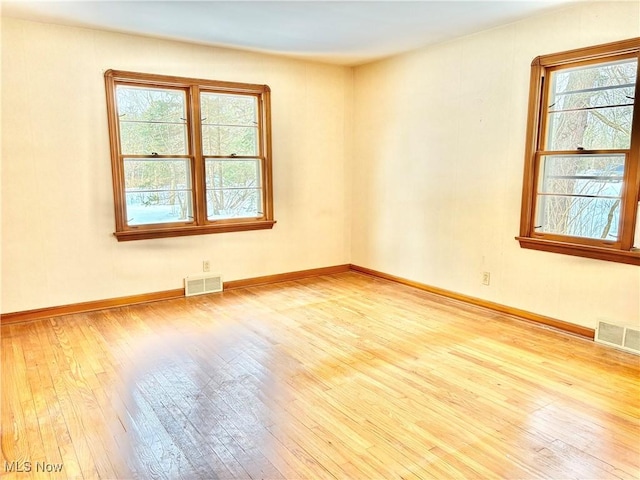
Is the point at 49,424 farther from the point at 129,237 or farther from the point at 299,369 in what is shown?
the point at 129,237

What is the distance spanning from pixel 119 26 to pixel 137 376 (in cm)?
291

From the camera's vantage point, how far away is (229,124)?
4699mm

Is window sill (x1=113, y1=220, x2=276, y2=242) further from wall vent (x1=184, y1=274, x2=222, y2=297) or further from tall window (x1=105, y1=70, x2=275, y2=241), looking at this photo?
wall vent (x1=184, y1=274, x2=222, y2=297)

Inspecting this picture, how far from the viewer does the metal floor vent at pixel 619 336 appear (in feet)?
10.2

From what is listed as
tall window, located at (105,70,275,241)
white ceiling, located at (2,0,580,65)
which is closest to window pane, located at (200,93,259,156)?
tall window, located at (105,70,275,241)

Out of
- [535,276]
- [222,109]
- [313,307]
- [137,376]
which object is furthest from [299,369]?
[222,109]

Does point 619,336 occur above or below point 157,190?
below

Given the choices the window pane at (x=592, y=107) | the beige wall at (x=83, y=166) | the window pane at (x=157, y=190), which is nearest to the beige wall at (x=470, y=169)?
the window pane at (x=592, y=107)

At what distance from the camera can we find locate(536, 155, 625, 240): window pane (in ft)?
10.6

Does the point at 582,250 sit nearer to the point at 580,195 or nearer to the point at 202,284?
the point at 580,195

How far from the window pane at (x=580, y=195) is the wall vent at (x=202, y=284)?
3153mm

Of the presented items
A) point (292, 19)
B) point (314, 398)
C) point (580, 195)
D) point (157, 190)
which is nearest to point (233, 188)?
point (157, 190)

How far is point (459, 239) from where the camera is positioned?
4293mm

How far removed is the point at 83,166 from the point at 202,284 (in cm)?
159
